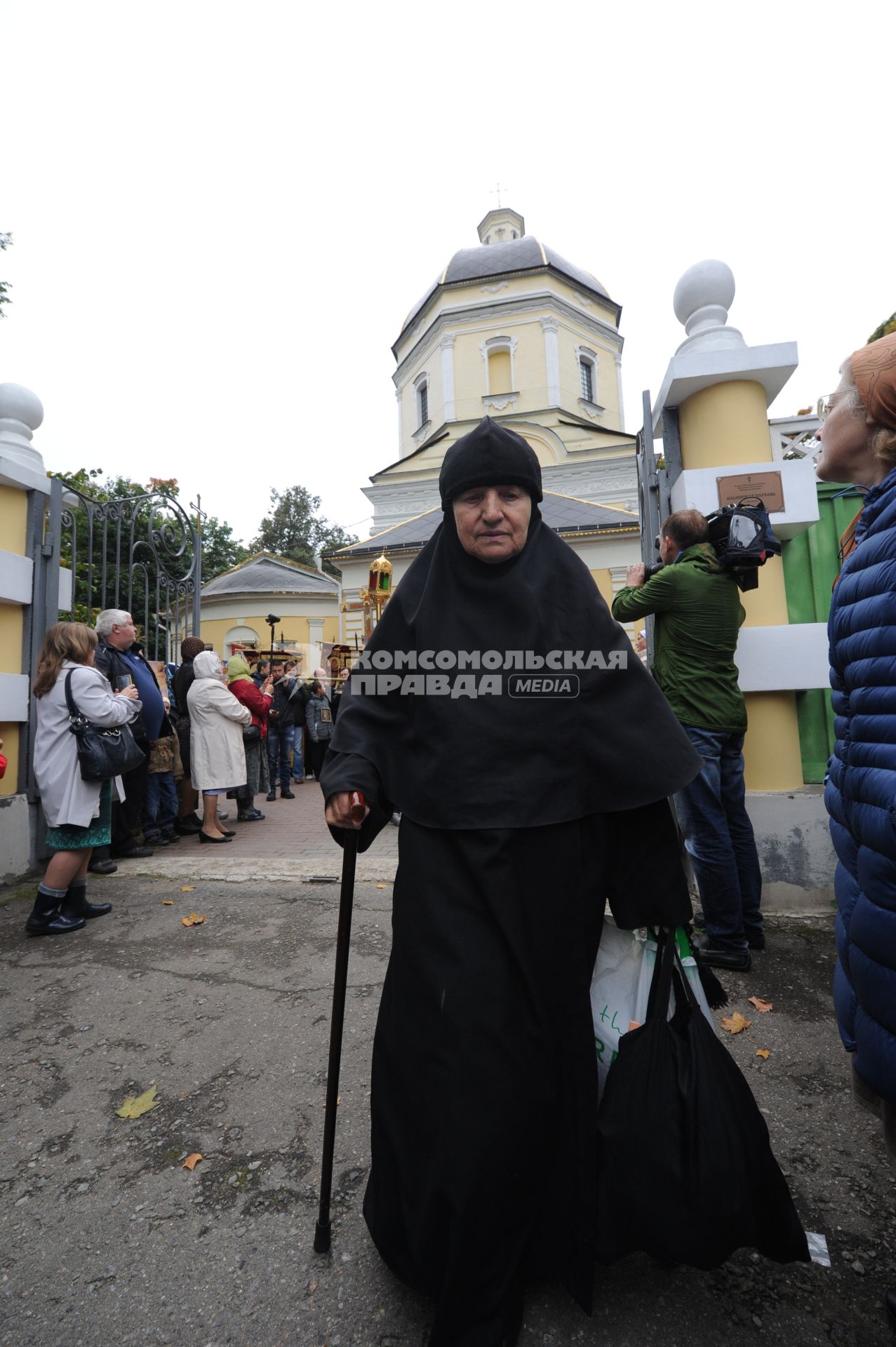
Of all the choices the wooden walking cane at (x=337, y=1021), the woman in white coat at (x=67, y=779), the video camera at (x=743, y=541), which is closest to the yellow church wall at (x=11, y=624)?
the woman in white coat at (x=67, y=779)

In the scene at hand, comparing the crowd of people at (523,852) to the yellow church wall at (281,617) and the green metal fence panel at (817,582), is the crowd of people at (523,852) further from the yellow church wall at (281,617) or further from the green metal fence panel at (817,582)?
the yellow church wall at (281,617)

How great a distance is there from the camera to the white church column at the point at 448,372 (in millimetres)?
30266

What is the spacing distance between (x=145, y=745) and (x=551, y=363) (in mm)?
27652

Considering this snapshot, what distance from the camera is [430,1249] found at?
61.7 inches

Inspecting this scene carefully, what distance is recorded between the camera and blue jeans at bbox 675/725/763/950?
11.6ft

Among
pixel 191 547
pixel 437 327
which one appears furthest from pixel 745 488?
pixel 437 327

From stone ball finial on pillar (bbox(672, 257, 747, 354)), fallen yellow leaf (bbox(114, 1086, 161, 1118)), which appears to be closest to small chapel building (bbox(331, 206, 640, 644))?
stone ball finial on pillar (bbox(672, 257, 747, 354))

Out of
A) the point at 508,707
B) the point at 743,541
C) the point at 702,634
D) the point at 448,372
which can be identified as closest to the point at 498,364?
the point at 448,372

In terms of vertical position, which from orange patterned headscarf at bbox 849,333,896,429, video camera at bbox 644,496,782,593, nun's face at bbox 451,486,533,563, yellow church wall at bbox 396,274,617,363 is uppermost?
yellow church wall at bbox 396,274,617,363

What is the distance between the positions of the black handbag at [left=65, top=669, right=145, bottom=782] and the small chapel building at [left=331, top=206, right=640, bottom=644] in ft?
71.5

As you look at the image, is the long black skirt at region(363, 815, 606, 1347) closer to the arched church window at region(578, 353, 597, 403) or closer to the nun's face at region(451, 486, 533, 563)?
the nun's face at region(451, 486, 533, 563)

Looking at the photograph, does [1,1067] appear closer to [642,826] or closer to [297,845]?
[642,826]

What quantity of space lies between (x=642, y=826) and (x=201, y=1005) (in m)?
2.48

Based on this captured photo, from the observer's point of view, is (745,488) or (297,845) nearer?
(745,488)
